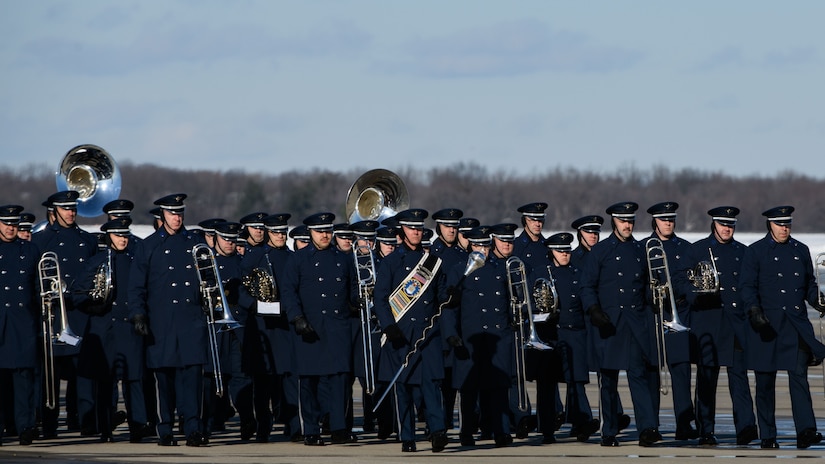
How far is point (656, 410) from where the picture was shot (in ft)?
47.8

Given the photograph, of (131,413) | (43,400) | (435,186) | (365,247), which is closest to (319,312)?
(365,247)

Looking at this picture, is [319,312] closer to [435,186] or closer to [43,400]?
[43,400]

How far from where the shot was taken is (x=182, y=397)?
47.0 feet

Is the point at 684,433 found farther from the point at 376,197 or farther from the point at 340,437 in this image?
the point at 376,197

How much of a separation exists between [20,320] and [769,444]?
6.49 m

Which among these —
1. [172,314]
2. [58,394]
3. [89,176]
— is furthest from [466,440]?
[89,176]

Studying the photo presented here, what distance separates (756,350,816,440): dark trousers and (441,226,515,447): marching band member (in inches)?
84.4

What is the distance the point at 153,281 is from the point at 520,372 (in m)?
3.36

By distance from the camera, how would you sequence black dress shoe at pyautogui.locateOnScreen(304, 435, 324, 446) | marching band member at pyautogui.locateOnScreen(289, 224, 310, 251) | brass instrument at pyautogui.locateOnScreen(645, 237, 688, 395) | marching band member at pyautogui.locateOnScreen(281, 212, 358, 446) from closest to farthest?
brass instrument at pyautogui.locateOnScreen(645, 237, 688, 395), black dress shoe at pyautogui.locateOnScreen(304, 435, 324, 446), marching band member at pyautogui.locateOnScreen(281, 212, 358, 446), marching band member at pyautogui.locateOnScreen(289, 224, 310, 251)

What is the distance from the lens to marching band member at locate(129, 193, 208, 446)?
14.2 m

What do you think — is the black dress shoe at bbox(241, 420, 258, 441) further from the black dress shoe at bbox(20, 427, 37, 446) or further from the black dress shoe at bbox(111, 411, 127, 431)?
the black dress shoe at bbox(20, 427, 37, 446)

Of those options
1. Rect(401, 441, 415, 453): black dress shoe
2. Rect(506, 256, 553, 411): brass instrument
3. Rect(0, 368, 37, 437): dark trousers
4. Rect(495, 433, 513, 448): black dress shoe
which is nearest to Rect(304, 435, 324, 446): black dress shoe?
Rect(401, 441, 415, 453): black dress shoe

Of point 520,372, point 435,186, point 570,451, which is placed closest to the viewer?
point 570,451

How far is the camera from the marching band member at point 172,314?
14.2m
